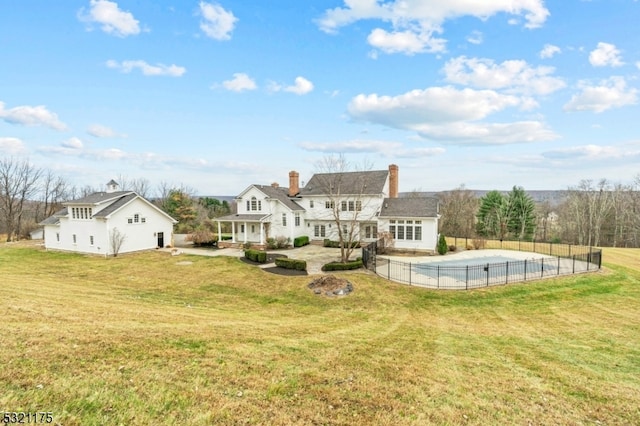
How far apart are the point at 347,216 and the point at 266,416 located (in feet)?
93.8

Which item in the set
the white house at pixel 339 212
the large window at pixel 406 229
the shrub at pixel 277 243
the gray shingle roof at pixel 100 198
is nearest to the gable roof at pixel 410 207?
the white house at pixel 339 212

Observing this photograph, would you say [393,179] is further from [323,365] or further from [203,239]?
[323,365]

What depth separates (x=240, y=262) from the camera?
24.7m

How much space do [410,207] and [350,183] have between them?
7.15 meters

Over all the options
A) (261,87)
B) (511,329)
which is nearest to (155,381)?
(511,329)

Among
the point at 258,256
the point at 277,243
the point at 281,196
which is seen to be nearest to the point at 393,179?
the point at 281,196

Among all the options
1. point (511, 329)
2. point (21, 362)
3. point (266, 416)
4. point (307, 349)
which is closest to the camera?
Answer: point (266, 416)

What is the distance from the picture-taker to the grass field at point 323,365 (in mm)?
4605

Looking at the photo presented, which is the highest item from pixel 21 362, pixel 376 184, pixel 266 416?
pixel 376 184

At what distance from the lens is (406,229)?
1160 inches

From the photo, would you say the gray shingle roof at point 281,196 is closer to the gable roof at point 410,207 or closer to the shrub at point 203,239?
the shrub at point 203,239

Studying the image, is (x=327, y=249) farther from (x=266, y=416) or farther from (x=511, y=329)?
(x=266, y=416)

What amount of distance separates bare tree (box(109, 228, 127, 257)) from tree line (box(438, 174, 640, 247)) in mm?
42721

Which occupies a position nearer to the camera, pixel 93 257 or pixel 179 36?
pixel 179 36
